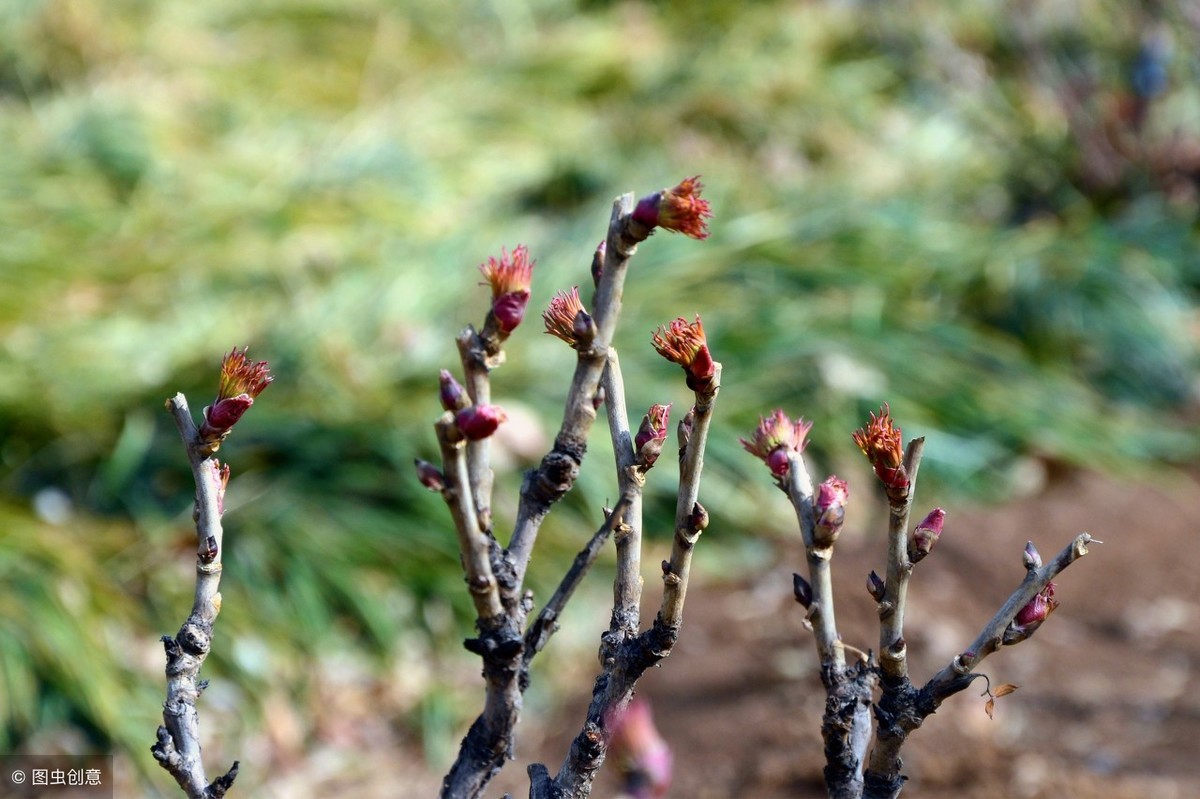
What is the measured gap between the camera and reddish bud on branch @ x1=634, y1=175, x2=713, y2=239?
0.82 meters

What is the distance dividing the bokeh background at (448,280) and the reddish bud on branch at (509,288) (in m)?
2.10

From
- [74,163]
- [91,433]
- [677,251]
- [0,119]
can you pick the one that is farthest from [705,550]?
[0,119]

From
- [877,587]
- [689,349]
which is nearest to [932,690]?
[877,587]

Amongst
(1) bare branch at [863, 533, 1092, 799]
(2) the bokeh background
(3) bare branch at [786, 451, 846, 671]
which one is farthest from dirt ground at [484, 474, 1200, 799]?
(3) bare branch at [786, 451, 846, 671]

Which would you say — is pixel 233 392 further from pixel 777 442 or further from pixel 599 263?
pixel 777 442

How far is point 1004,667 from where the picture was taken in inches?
108

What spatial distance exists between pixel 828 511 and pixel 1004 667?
206cm

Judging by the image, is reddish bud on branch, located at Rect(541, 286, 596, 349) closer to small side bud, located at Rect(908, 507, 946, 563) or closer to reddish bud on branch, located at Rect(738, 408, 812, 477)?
reddish bud on branch, located at Rect(738, 408, 812, 477)

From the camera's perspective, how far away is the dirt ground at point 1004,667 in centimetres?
235

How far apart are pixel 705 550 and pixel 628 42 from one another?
390 cm

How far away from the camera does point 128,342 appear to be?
12.1 feet

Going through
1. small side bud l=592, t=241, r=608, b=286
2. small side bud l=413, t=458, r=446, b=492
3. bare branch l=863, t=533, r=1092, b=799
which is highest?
small side bud l=592, t=241, r=608, b=286

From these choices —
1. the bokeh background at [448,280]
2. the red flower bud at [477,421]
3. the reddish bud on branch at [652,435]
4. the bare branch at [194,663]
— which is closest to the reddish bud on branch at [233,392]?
the bare branch at [194,663]

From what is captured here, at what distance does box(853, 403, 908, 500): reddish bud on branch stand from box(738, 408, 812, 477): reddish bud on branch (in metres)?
0.06
